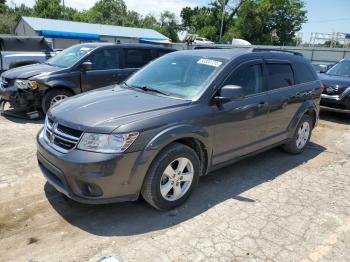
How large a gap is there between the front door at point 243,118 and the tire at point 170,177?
0.45 meters

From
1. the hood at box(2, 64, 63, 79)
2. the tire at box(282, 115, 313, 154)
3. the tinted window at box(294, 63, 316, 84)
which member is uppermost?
the tinted window at box(294, 63, 316, 84)

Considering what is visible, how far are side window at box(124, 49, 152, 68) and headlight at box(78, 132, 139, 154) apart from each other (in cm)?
542

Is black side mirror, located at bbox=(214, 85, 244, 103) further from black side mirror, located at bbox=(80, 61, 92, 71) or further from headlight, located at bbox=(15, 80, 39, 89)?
headlight, located at bbox=(15, 80, 39, 89)

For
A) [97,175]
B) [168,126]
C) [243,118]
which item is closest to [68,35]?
[243,118]

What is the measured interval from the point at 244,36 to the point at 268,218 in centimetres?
5228

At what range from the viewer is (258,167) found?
204 inches

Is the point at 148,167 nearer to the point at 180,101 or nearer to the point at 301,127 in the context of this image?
the point at 180,101

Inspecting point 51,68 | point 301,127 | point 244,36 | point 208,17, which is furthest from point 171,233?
point 208,17

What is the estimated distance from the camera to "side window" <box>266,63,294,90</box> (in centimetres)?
490

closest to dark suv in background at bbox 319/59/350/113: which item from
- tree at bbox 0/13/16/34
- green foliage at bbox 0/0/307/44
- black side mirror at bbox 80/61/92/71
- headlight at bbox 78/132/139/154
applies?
black side mirror at bbox 80/61/92/71

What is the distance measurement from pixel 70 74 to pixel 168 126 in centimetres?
466

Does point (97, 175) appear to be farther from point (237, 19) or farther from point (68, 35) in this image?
point (237, 19)

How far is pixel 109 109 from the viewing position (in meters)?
3.54

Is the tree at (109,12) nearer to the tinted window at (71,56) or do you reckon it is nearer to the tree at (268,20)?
the tree at (268,20)
